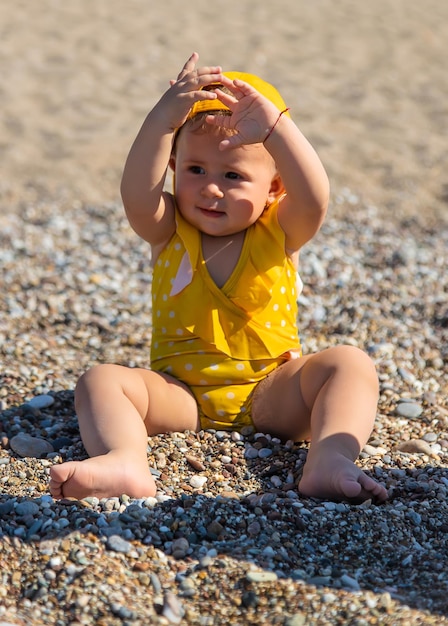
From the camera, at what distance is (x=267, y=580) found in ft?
8.77

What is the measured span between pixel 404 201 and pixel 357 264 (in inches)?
62.9

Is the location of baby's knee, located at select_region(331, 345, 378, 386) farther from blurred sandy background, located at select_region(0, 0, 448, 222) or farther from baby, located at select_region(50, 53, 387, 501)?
blurred sandy background, located at select_region(0, 0, 448, 222)

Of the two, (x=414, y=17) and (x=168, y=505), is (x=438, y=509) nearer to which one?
(x=168, y=505)

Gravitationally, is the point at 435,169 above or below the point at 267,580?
above

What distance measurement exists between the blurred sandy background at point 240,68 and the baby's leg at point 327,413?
159 inches

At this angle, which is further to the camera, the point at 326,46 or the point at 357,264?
the point at 326,46

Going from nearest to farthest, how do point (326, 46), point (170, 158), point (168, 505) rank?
point (168, 505), point (170, 158), point (326, 46)

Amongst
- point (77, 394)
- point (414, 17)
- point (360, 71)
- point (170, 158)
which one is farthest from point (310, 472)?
point (414, 17)

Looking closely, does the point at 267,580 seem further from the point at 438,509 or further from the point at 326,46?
the point at 326,46

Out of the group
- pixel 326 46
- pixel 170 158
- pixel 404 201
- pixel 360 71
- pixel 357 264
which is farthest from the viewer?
pixel 326 46

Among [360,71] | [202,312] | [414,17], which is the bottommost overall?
[202,312]

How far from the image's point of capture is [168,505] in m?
3.12

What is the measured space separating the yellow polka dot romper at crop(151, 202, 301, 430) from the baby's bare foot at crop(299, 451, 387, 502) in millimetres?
596

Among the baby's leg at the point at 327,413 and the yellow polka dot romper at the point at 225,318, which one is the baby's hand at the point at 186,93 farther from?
the baby's leg at the point at 327,413
